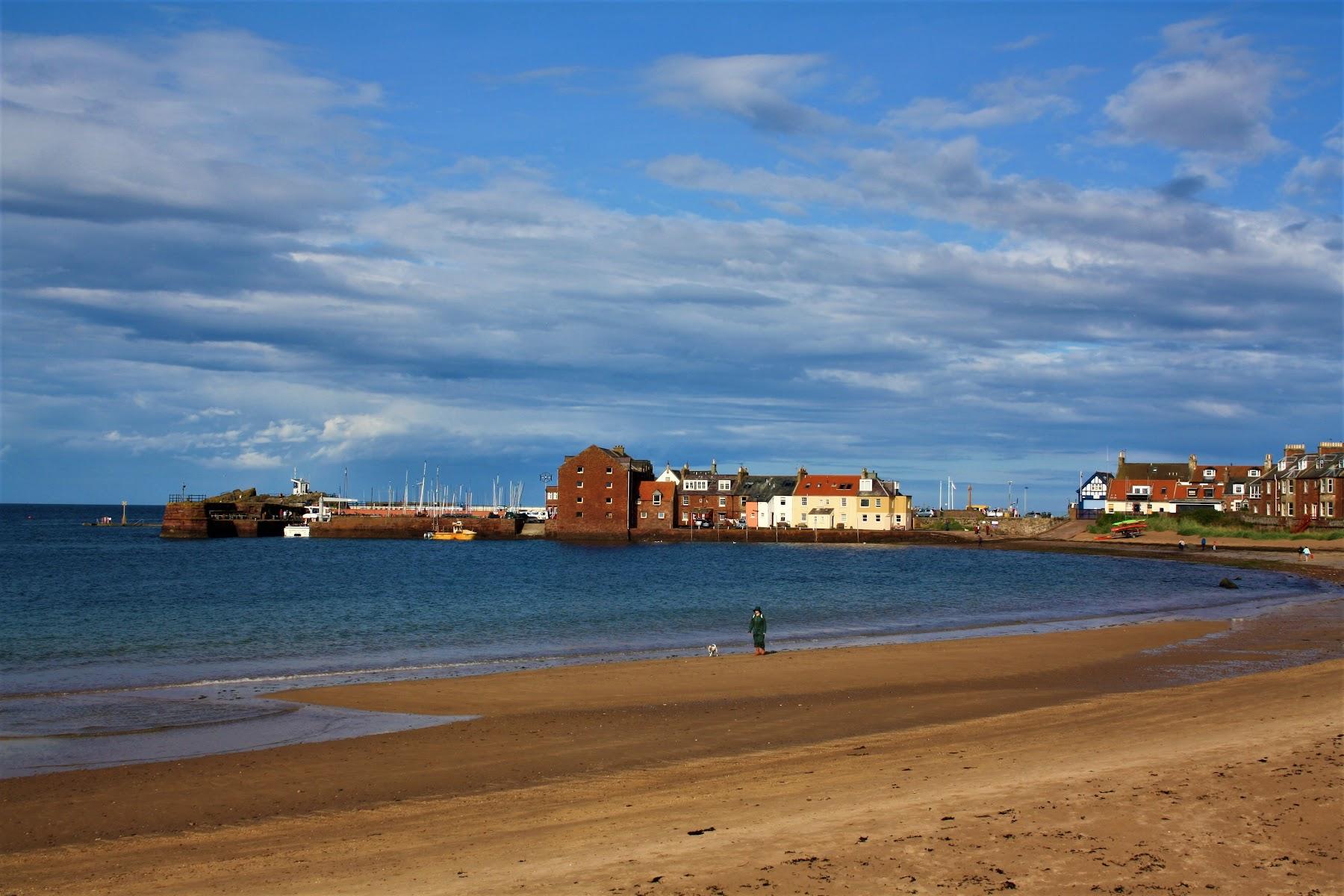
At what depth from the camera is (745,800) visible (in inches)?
510

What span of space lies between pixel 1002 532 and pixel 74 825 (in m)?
133

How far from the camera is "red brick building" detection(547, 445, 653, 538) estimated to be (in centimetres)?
12606

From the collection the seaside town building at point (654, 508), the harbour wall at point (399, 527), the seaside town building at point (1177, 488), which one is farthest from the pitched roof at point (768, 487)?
the seaside town building at point (1177, 488)

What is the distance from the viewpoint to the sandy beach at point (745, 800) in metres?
9.98

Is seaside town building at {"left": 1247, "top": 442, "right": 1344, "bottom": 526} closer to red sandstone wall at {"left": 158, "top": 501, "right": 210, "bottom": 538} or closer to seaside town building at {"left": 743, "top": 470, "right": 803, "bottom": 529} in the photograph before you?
seaside town building at {"left": 743, "top": 470, "right": 803, "bottom": 529}

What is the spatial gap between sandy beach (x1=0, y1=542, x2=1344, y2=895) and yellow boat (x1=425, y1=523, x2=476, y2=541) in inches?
4746

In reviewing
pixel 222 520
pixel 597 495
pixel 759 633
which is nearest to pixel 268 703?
pixel 759 633

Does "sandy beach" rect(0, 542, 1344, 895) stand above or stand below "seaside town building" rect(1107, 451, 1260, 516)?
below

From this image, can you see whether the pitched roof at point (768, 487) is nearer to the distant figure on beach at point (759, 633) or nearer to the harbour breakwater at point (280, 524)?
the harbour breakwater at point (280, 524)

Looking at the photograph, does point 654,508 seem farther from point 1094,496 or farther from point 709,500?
point 1094,496

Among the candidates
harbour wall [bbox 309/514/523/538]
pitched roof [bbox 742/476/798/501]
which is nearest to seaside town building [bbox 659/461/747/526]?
pitched roof [bbox 742/476/798/501]

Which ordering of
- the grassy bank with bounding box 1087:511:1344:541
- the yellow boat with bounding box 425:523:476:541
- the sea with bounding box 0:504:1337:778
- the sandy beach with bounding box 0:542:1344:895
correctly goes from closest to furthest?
the sandy beach with bounding box 0:542:1344:895 → the sea with bounding box 0:504:1337:778 → the grassy bank with bounding box 1087:511:1344:541 → the yellow boat with bounding box 425:523:476:541

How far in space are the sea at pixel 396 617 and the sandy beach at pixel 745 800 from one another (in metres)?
2.89

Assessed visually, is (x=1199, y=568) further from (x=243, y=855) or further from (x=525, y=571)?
(x=243, y=855)
